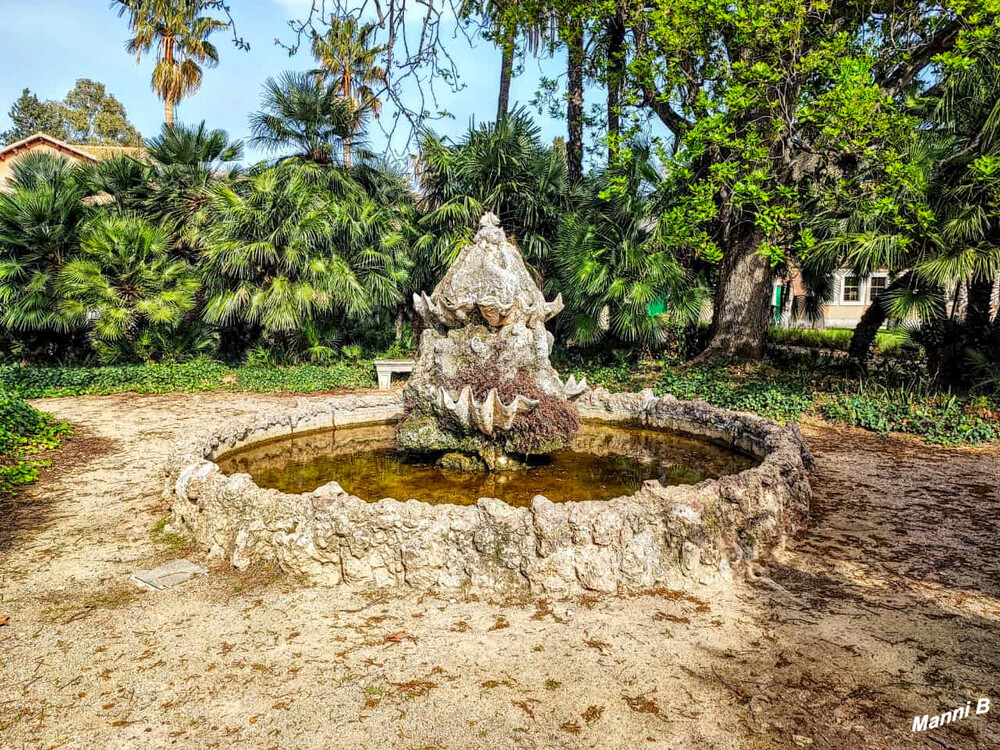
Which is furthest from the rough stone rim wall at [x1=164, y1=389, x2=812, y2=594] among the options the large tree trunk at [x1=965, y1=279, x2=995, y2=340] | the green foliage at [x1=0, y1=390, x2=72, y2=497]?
the large tree trunk at [x1=965, y1=279, x2=995, y2=340]

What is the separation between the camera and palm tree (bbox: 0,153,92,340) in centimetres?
1213

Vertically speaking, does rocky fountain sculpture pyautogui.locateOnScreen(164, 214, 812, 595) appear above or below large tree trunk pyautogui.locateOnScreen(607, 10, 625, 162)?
below

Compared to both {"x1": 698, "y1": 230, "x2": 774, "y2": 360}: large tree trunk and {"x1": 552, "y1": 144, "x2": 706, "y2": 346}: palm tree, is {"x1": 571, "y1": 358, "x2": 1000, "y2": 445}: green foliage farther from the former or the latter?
{"x1": 552, "y1": 144, "x2": 706, "y2": 346}: palm tree

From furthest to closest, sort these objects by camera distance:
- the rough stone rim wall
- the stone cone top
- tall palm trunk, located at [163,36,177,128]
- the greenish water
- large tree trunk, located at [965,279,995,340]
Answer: tall palm trunk, located at [163,36,177,128], large tree trunk, located at [965,279,995,340], the stone cone top, the greenish water, the rough stone rim wall

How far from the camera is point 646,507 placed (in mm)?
3969

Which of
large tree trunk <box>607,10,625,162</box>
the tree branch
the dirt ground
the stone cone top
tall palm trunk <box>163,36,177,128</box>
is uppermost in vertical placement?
tall palm trunk <box>163,36,177,128</box>

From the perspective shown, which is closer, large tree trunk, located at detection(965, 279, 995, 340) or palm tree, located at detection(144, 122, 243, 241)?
large tree trunk, located at detection(965, 279, 995, 340)

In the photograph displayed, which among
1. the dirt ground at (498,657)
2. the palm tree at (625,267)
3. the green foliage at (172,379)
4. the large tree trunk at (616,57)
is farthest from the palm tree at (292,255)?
the dirt ground at (498,657)

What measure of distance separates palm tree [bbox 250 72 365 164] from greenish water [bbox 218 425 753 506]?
9.16m

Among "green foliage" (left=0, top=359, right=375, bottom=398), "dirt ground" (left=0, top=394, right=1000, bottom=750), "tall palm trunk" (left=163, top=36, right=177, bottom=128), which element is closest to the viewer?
"dirt ground" (left=0, top=394, right=1000, bottom=750)

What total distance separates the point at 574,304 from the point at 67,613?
9596 mm

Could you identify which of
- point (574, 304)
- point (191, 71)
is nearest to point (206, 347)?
point (574, 304)

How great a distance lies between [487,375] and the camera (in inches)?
235


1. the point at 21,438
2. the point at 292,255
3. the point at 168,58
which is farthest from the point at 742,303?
the point at 168,58
